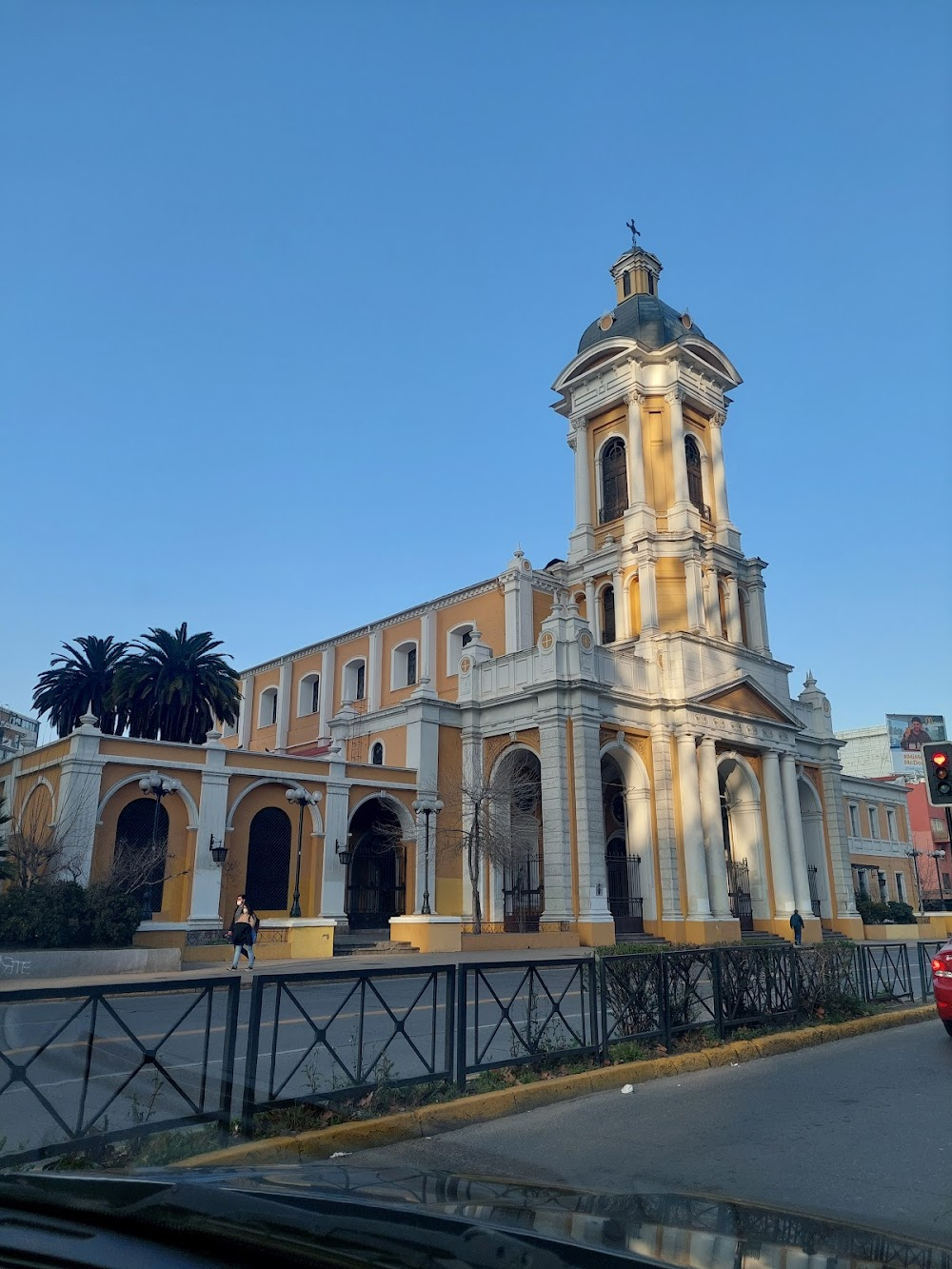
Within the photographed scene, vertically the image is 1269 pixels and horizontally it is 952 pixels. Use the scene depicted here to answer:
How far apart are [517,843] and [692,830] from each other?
5908 millimetres

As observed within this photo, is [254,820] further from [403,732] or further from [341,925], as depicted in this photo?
[403,732]

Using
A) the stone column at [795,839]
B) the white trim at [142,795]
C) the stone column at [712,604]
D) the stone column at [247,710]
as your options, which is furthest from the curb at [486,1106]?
the stone column at [247,710]

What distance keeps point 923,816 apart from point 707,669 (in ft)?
143

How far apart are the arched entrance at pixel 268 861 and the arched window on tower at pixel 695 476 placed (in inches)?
852

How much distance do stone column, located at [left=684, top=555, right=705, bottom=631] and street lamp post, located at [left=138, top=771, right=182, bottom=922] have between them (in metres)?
19.4

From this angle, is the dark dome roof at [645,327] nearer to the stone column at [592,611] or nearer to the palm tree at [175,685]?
the stone column at [592,611]

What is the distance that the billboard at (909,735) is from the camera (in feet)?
257

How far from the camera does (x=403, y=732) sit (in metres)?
34.2

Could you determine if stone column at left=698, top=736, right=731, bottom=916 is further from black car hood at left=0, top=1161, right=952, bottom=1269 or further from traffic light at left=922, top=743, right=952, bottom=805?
black car hood at left=0, top=1161, right=952, bottom=1269

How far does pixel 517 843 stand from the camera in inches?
1248

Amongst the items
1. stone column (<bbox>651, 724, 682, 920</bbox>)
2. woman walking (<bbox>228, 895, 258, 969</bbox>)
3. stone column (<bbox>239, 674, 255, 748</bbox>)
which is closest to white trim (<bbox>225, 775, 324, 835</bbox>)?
woman walking (<bbox>228, 895, 258, 969</bbox>)

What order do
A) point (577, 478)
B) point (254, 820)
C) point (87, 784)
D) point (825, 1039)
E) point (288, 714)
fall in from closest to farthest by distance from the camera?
point (825, 1039) → point (87, 784) → point (254, 820) → point (577, 478) → point (288, 714)

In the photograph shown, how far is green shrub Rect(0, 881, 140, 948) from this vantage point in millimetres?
21156

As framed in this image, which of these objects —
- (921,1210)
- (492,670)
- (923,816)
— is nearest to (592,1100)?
(921,1210)
